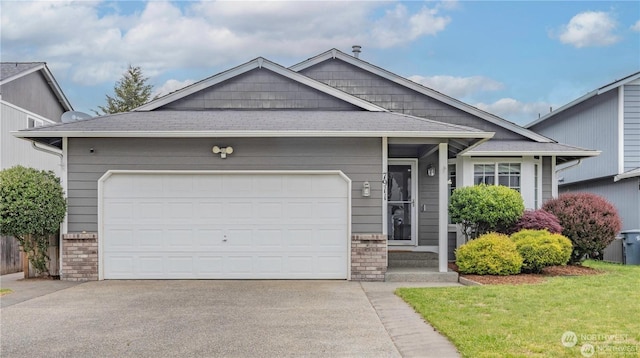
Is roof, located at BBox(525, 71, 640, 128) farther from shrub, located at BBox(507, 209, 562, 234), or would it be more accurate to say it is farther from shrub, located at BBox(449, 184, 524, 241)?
shrub, located at BBox(449, 184, 524, 241)

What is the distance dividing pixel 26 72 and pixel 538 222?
17576mm

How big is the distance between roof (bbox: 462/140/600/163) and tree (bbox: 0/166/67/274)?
30.0 ft

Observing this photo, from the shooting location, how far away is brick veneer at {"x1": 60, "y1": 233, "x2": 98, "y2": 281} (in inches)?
411

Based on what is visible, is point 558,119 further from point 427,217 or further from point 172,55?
point 172,55

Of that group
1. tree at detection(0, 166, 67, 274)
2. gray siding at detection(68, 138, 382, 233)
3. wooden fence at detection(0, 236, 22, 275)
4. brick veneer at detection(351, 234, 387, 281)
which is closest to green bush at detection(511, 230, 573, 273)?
brick veneer at detection(351, 234, 387, 281)

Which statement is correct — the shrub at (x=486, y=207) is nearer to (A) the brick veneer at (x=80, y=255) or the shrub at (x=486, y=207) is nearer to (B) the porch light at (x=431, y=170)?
(B) the porch light at (x=431, y=170)

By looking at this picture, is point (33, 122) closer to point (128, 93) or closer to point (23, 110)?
point (23, 110)

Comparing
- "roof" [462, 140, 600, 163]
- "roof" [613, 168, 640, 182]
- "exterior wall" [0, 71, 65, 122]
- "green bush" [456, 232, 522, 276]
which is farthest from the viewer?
"exterior wall" [0, 71, 65, 122]

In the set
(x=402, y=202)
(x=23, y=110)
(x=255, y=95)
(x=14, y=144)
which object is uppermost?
(x=23, y=110)

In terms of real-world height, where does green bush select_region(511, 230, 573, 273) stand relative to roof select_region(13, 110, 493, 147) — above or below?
below

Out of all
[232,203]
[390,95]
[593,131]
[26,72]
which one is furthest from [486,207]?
[26,72]

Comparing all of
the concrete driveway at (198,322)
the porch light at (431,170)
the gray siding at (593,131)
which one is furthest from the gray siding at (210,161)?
the gray siding at (593,131)

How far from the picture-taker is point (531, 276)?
10453 millimetres

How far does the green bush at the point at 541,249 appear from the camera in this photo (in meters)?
10.6
